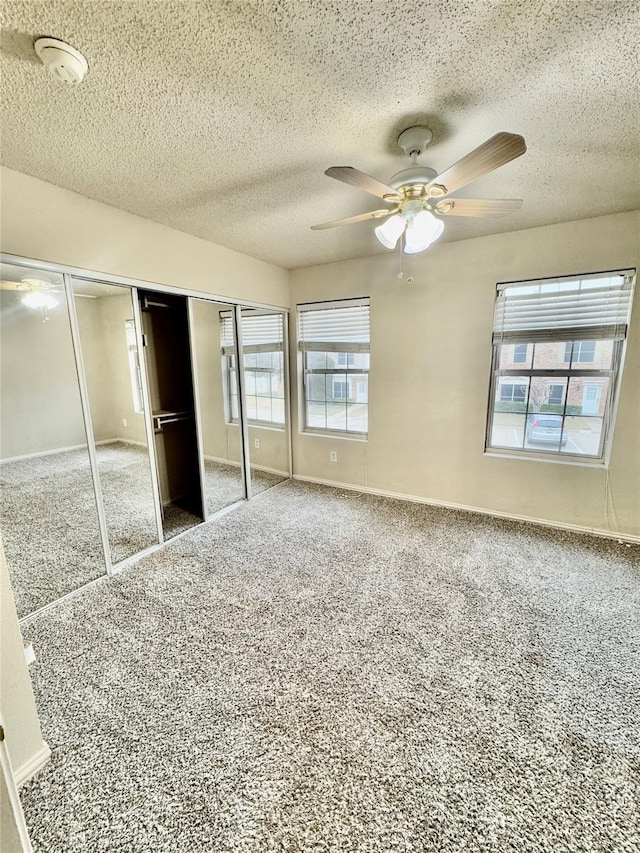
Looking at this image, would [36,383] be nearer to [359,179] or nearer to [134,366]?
[134,366]

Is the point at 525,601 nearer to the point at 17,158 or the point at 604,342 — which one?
the point at 604,342

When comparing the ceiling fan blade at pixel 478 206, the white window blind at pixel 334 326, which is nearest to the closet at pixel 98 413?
the white window blind at pixel 334 326

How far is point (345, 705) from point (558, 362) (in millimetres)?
2945

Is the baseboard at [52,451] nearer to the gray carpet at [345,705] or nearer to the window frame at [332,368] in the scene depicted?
the gray carpet at [345,705]

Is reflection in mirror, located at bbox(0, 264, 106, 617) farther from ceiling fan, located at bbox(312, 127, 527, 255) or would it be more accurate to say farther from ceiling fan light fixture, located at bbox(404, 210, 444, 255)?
ceiling fan light fixture, located at bbox(404, 210, 444, 255)

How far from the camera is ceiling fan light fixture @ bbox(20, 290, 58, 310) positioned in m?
2.08

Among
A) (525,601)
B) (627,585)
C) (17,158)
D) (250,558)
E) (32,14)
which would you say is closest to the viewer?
(32,14)

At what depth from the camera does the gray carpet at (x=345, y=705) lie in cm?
109

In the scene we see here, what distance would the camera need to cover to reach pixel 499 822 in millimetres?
1083

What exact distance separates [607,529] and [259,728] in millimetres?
3069

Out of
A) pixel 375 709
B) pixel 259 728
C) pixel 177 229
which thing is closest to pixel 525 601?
pixel 375 709

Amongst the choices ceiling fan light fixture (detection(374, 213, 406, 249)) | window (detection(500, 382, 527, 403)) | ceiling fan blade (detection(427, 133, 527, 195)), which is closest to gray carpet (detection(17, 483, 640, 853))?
window (detection(500, 382, 527, 403))

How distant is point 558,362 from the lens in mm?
2824

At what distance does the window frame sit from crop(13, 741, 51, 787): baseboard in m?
3.15
